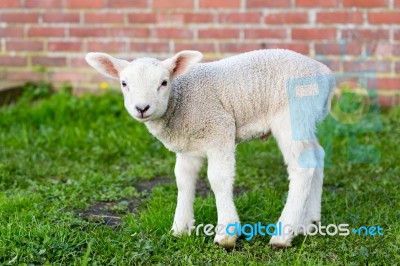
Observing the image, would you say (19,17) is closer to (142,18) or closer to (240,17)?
(142,18)

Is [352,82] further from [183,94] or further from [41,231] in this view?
[41,231]

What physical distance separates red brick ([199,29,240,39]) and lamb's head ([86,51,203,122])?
323cm

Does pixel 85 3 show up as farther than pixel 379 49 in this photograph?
Yes

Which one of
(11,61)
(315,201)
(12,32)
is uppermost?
(12,32)

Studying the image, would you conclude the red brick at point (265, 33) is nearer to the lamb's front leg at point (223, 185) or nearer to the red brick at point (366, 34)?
the red brick at point (366, 34)

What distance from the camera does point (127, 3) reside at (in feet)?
23.8

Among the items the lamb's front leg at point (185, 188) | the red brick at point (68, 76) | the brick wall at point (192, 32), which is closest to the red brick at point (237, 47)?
the brick wall at point (192, 32)

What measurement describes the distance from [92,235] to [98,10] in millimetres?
3773

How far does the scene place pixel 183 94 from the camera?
4035 mm

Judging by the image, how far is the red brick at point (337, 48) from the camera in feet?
22.3

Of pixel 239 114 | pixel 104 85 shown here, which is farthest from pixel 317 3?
pixel 239 114

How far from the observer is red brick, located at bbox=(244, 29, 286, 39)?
697 cm

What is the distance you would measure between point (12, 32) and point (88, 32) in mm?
871

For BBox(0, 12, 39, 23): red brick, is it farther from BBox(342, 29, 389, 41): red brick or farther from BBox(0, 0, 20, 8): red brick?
BBox(342, 29, 389, 41): red brick
